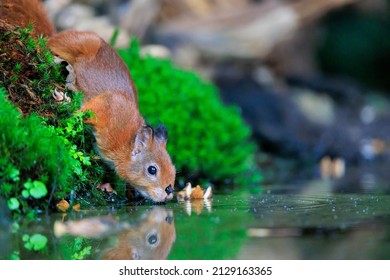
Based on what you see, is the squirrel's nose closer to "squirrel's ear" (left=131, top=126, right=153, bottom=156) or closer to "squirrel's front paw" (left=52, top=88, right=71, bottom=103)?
"squirrel's ear" (left=131, top=126, right=153, bottom=156)

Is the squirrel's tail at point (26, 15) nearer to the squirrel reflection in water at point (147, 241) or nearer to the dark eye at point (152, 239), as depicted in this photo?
the squirrel reflection in water at point (147, 241)

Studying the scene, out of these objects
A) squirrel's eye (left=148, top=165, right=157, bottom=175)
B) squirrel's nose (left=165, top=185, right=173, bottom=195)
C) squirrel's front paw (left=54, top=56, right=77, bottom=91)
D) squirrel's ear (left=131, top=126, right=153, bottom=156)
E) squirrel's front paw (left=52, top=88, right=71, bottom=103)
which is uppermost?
squirrel's front paw (left=54, top=56, right=77, bottom=91)

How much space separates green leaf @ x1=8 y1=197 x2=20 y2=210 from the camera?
4.83 meters

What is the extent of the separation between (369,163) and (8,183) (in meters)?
7.86

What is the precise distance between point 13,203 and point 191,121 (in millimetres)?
3601

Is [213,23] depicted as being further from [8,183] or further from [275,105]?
[8,183]

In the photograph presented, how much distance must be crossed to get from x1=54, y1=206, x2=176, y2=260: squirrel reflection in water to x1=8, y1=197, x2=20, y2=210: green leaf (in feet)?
1.04

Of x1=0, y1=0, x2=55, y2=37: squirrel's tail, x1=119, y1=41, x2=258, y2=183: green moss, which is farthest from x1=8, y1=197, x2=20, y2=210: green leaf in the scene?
x1=119, y1=41, x2=258, y2=183: green moss

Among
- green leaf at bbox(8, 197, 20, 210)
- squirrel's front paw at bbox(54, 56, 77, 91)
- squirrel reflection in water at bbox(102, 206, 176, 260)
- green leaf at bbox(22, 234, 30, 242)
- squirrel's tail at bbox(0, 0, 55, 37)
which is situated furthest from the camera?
squirrel's tail at bbox(0, 0, 55, 37)

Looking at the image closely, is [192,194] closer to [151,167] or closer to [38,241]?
[151,167]

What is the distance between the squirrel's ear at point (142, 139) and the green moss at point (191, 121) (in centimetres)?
134

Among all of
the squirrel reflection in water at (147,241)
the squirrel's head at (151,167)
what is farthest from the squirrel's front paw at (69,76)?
the squirrel reflection in water at (147,241)

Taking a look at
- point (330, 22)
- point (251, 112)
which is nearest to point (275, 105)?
point (251, 112)

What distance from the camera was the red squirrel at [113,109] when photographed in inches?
239
